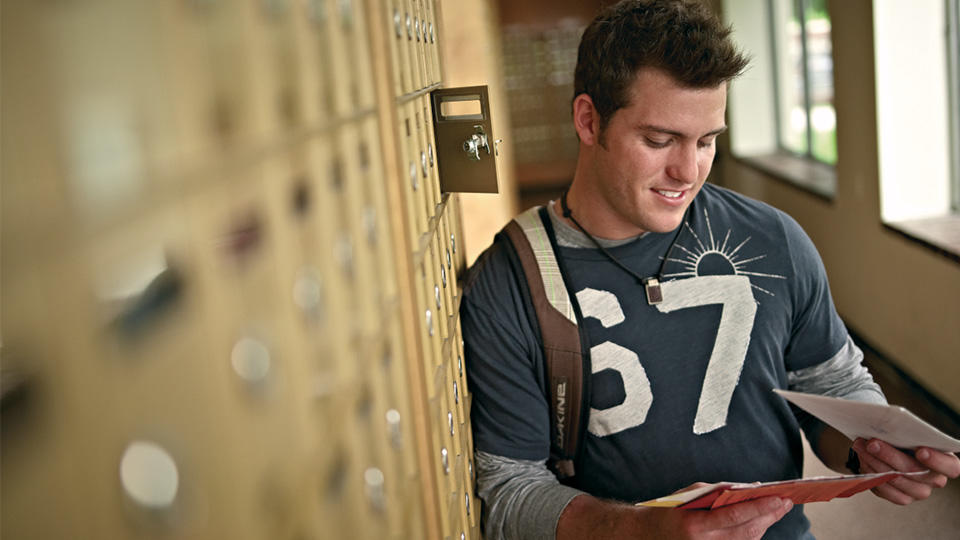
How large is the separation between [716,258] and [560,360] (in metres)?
0.35

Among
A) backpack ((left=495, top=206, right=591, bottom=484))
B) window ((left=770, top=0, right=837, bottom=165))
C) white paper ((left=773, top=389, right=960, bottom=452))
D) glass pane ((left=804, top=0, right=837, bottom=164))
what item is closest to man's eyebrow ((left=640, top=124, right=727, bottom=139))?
backpack ((left=495, top=206, right=591, bottom=484))

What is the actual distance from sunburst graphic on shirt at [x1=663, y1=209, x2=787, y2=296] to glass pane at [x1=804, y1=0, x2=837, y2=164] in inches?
161

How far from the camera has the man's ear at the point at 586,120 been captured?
1.54m

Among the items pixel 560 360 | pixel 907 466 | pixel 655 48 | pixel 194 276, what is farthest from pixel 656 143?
pixel 194 276

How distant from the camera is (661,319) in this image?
1.44 metres

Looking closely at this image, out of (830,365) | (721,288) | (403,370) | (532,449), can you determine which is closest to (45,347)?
(403,370)

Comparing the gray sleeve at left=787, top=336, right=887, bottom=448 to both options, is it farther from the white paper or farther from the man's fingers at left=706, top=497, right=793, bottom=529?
the man's fingers at left=706, top=497, right=793, bottom=529

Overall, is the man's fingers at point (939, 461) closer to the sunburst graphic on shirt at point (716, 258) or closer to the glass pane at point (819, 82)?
the sunburst graphic on shirt at point (716, 258)

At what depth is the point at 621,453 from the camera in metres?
1.43

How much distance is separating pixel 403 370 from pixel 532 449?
68cm

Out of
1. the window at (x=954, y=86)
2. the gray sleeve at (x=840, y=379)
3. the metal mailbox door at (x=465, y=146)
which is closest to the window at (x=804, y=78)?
the window at (x=954, y=86)

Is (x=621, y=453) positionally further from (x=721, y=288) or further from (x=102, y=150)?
(x=102, y=150)

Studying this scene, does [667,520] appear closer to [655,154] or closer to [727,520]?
[727,520]

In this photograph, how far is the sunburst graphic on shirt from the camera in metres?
1.46
